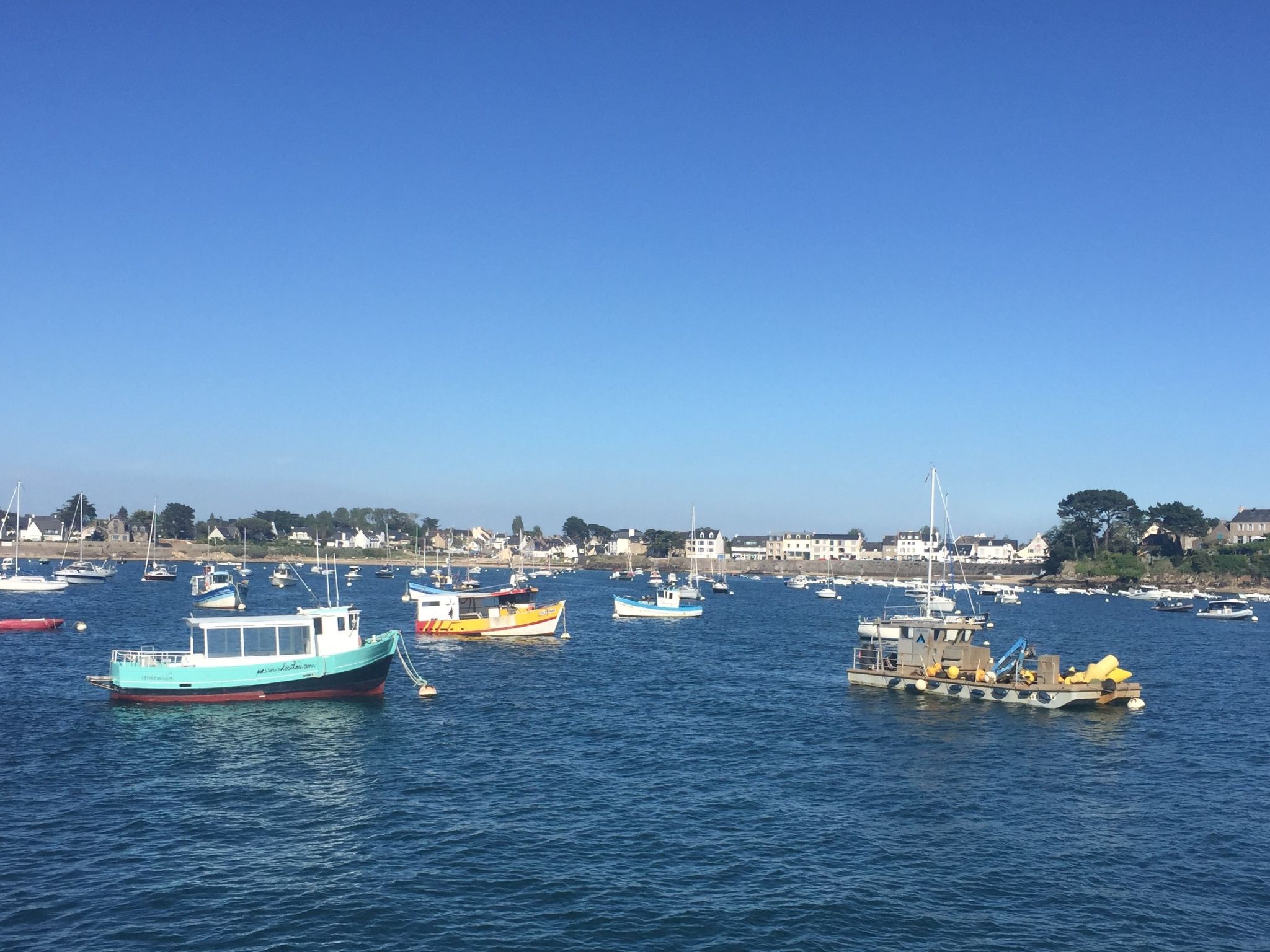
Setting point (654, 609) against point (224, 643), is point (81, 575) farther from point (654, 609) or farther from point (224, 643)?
point (224, 643)

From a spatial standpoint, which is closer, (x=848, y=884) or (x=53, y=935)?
(x=53, y=935)

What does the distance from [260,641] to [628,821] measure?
28.5m

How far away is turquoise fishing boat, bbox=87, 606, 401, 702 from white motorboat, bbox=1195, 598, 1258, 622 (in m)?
128

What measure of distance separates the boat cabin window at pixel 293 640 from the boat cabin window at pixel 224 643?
2.12 m

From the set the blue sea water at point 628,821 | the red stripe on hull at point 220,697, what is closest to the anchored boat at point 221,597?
the blue sea water at point 628,821

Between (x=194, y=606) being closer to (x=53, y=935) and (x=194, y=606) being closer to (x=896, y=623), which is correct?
(x=896, y=623)

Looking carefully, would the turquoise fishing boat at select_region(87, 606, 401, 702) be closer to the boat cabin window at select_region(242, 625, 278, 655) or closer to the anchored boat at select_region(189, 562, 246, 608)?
the boat cabin window at select_region(242, 625, 278, 655)

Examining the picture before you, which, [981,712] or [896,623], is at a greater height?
[896,623]

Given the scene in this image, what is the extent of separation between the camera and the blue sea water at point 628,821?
23.9 m

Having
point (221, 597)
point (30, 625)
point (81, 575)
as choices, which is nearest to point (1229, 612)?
point (221, 597)

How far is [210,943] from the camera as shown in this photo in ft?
72.5

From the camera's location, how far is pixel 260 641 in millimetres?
51844

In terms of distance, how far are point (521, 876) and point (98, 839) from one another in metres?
13.8

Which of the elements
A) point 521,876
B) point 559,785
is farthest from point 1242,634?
point 521,876
